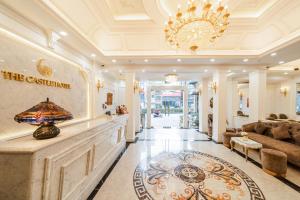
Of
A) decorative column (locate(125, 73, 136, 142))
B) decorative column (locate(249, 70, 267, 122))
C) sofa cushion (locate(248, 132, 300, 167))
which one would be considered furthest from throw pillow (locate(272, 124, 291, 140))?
decorative column (locate(125, 73, 136, 142))

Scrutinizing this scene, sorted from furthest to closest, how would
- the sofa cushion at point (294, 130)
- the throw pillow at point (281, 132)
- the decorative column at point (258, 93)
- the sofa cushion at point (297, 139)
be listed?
the decorative column at point (258, 93) → the throw pillow at point (281, 132) → the sofa cushion at point (294, 130) → the sofa cushion at point (297, 139)

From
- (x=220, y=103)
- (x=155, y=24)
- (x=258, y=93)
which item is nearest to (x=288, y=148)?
(x=220, y=103)

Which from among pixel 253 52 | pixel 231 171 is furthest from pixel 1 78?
pixel 253 52

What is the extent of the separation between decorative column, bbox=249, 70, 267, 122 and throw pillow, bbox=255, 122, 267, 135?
0.55m

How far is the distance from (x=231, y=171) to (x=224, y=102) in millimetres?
3162

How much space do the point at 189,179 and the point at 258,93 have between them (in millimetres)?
4898

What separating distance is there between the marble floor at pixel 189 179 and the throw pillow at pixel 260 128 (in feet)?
5.53

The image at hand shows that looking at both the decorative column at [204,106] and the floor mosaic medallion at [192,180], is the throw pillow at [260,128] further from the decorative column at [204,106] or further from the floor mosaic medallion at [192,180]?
the decorative column at [204,106]

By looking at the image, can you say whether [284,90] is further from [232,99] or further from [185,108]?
[185,108]

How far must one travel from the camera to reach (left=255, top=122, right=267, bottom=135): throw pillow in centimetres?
518

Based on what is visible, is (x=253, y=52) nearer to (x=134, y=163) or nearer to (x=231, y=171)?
(x=231, y=171)

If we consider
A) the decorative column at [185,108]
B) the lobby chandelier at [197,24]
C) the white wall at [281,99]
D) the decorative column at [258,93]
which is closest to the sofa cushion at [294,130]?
the decorative column at [258,93]

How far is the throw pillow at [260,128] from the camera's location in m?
5.18

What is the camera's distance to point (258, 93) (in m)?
5.65
